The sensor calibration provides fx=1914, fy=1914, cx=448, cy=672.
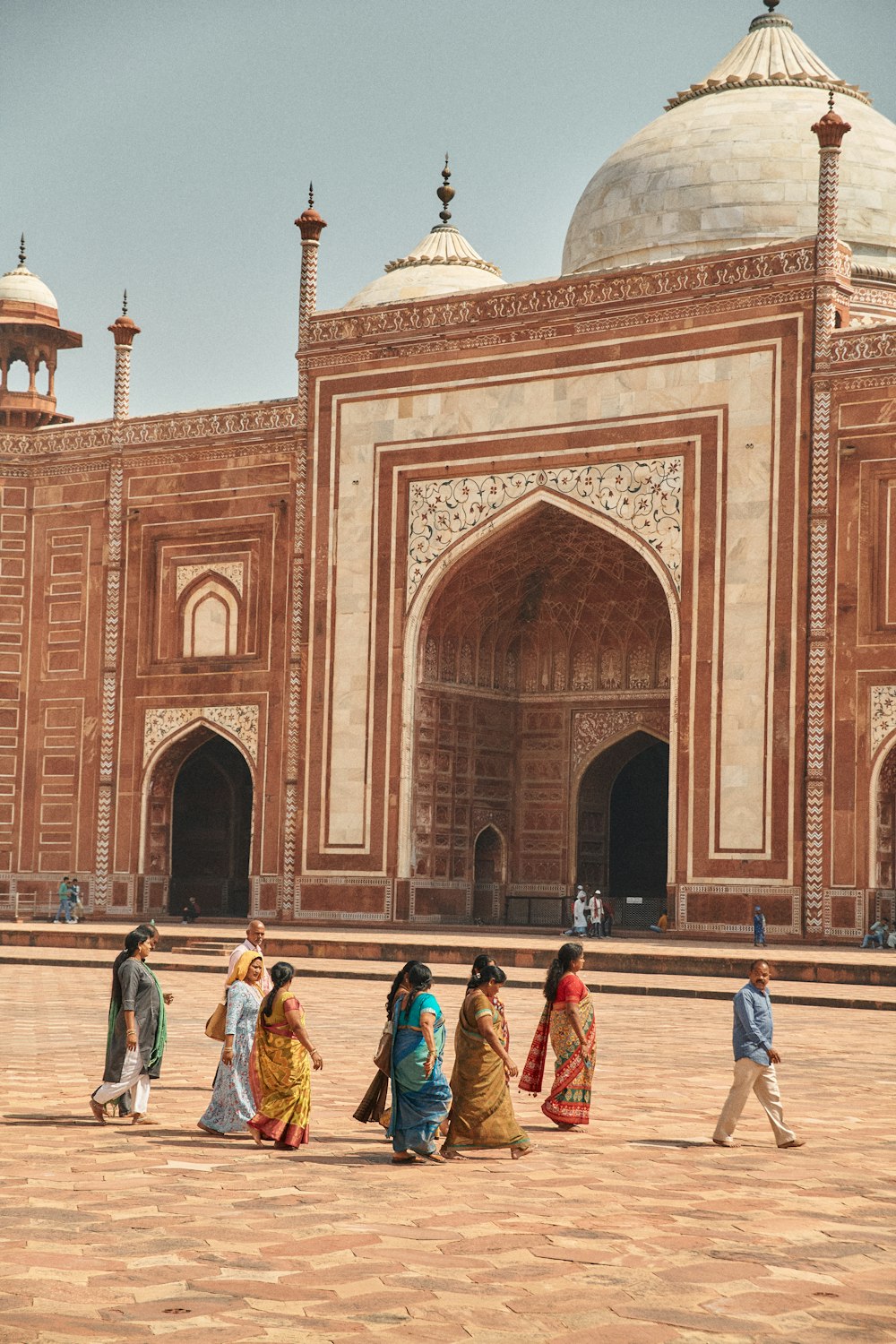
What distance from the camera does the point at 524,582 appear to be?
18.2 m

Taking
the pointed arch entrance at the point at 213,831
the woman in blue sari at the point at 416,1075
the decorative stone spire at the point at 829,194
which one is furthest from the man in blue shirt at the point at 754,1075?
the pointed arch entrance at the point at 213,831

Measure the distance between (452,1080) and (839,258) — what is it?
1133 centimetres

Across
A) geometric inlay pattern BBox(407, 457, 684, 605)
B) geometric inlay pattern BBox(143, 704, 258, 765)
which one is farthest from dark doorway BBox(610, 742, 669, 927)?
geometric inlay pattern BBox(143, 704, 258, 765)

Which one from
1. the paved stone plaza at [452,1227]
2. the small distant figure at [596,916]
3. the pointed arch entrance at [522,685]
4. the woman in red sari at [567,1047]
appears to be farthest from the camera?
the pointed arch entrance at [522,685]

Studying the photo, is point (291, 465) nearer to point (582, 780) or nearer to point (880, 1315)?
point (582, 780)

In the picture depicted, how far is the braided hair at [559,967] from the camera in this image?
6.02 m

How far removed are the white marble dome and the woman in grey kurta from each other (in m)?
12.8

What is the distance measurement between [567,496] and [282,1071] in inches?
447

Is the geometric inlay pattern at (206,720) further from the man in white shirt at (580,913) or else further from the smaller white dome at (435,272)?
the smaller white dome at (435,272)

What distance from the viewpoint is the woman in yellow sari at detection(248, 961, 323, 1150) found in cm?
552

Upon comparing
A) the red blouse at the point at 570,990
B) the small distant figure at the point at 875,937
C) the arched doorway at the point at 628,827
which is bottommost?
the small distant figure at the point at 875,937

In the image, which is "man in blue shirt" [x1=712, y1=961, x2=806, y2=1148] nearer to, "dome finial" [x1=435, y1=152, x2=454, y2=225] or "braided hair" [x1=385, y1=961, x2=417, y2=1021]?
"braided hair" [x1=385, y1=961, x2=417, y2=1021]

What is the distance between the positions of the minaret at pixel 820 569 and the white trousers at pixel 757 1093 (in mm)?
9347

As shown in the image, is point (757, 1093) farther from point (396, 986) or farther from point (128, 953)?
point (128, 953)
